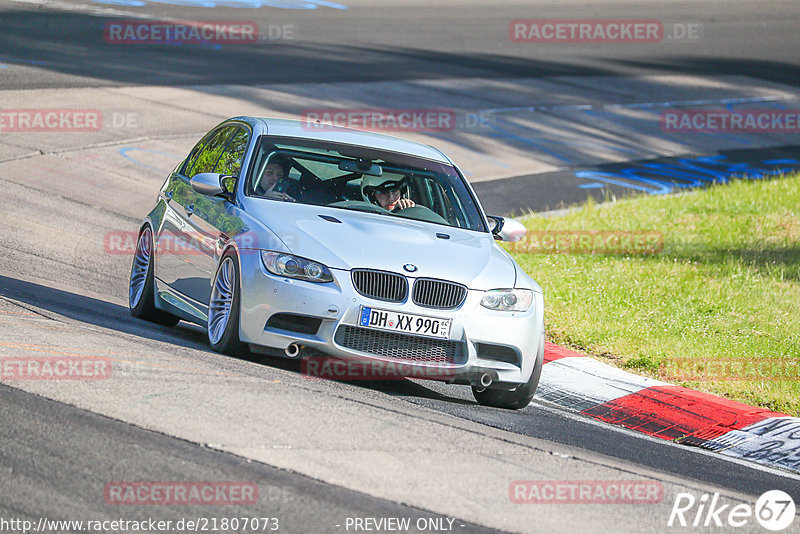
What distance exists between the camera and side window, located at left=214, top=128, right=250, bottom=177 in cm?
898

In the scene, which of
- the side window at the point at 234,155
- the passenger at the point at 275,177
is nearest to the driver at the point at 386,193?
the passenger at the point at 275,177

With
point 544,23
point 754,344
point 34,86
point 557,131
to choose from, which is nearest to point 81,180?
point 34,86

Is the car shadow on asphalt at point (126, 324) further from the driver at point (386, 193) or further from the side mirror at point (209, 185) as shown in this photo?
the driver at point (386, 193)

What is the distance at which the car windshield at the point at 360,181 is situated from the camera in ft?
28.3

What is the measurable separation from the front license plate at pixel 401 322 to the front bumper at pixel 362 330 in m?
0.03

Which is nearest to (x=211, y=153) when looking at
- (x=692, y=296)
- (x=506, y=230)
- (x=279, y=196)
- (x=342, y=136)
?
(x=342, y=136)

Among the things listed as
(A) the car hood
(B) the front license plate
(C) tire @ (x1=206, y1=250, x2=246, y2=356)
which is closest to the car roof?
(A) the car hood

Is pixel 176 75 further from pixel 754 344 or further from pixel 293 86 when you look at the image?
pixel 754 344

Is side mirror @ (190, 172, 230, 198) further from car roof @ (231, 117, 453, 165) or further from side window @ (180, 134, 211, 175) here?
side window @ (180, 134, 211, 175)

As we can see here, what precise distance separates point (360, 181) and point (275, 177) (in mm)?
647

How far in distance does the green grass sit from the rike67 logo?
2669 mm

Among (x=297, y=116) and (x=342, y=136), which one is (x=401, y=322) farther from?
(x=297, y=116)

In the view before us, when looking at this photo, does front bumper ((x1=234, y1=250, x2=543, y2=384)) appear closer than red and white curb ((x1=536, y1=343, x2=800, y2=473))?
Yes

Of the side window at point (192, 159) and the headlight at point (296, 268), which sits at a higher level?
the side window at point (192, 159)
